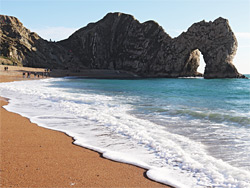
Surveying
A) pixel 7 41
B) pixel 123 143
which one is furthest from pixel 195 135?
pixel 7 41

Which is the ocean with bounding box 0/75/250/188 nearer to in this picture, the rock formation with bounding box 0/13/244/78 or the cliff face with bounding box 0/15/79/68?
the cliff face with bounding box 0/15/79/68

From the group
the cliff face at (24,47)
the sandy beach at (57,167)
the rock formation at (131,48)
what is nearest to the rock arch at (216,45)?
the rock formation at (131,48)

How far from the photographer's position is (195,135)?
24.5 ft

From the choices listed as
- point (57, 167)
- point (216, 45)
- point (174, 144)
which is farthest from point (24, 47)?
point (57, 167)

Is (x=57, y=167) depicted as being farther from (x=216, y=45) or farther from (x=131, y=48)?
(x=131, y=48)

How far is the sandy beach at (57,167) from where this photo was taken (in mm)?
3873

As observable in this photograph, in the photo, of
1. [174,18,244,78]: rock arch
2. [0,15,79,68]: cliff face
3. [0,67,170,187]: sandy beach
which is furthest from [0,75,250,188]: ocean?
[174,18,244,78]: rock arch

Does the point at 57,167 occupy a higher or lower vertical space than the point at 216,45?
lower

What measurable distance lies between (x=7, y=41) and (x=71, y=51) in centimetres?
4404

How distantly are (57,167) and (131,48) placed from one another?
124994 millimetres

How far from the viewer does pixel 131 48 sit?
4983 inches

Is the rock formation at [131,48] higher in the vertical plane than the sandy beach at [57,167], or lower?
higher

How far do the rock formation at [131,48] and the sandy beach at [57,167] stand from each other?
89627 mm

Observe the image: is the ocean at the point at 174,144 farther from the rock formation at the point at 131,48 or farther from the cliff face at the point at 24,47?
the rock formation at the point at 131,48
